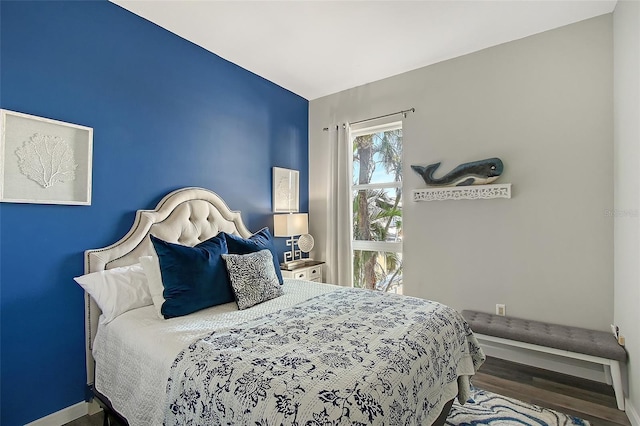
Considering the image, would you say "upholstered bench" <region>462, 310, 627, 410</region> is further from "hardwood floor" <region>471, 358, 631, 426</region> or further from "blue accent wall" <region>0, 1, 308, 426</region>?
"blue accent wall" <region>0, 1, 308, 426</region>

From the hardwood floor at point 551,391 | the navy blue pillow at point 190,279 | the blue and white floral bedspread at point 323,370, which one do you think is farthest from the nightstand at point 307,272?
the hardwood floor at point 551,391

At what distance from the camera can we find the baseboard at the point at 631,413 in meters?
1.83

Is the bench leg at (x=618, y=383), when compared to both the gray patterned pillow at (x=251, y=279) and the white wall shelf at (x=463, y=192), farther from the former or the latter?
the gray patterned pillow at (x=251, y=279)

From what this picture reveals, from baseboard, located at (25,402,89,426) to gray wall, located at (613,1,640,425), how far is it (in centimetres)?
337

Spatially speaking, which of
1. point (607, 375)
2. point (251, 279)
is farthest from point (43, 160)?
point (607, 375)

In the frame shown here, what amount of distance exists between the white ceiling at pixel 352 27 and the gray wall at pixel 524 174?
204 millimetres

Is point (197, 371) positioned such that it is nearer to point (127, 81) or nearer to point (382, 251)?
point (127, 81)

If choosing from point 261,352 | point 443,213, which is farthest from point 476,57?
point 261,352

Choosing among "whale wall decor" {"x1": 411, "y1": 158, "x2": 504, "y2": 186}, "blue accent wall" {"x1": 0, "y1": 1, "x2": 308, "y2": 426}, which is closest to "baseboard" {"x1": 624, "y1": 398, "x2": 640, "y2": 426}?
"whale wall decor" {"x1": 411, "y1": 158, "x2": 504, "y2": 186}

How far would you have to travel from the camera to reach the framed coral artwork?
1749 millimetres

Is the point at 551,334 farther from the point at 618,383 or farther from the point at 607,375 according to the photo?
the point at 607,375

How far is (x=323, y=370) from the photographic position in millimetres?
1178

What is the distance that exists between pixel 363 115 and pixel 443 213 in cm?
143

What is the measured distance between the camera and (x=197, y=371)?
1.26 metres
